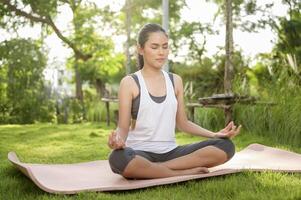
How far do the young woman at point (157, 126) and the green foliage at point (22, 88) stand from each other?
8613mm

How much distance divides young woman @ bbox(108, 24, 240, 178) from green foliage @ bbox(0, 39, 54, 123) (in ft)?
28.3

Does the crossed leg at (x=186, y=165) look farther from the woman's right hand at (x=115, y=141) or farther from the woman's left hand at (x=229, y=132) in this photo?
the woman's right hand at (x=115, y=141)

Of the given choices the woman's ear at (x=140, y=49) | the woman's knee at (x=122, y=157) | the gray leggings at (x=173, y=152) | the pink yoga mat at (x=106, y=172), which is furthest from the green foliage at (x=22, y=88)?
the woman's knee at (x=122, y=157)

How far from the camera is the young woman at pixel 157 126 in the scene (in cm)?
327

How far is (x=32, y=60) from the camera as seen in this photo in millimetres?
12562

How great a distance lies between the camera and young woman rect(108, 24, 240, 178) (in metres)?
3.27

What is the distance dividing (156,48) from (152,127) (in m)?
0.52

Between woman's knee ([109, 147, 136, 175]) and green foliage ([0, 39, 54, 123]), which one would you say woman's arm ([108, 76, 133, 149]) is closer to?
woman's knee ([109, 147, 136, 175])

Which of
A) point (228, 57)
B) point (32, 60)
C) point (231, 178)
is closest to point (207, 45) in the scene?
point (32, 60)

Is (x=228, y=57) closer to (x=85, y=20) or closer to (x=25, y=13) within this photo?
(x=25, y=13)

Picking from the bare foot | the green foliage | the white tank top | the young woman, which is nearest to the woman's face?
the young woman

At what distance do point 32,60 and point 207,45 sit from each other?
451 centimetres

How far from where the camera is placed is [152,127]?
3.33 m

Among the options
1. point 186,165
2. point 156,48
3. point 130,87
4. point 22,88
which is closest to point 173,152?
point 186,165
